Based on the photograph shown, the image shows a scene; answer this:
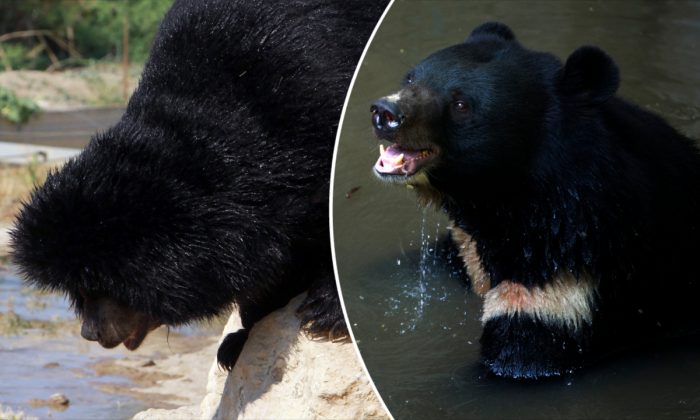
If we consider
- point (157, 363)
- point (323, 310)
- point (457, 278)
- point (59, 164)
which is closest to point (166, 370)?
point (157, 363)

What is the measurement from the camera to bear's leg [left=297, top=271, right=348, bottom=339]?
13.3 ft

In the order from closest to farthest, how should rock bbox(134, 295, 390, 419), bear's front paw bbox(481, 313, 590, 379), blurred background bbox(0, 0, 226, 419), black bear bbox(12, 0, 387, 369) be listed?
bear's front paw bbox(481, 313, 590, 379), black bear bbox(12, 0, 387, 369), rock bbox(134, 295, 390, 419), blurred background bbox(0, 0, 226, 419)

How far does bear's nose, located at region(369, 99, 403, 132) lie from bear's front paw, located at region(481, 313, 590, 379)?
52cm

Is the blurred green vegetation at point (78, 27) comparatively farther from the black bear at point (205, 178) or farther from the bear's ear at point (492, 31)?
the bear's ear at point (492, 31)

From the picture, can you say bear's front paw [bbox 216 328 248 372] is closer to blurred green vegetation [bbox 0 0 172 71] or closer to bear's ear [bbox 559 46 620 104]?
bear's ear [bbox 559 46 620 104]

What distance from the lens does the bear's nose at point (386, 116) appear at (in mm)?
2588

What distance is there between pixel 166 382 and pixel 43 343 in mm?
1019

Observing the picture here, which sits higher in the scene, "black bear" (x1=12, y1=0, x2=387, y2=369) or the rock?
"black bear" (x1=12, y1=0, x2=387, y2=369)

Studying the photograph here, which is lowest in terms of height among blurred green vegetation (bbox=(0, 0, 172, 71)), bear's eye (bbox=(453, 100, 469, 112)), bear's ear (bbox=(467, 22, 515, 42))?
blurred green vegetation (bbox=(0, 0, 172, 71))

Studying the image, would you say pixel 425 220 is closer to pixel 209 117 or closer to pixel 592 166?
pixel 592 166

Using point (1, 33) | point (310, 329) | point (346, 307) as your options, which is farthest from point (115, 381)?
point (1, 33)

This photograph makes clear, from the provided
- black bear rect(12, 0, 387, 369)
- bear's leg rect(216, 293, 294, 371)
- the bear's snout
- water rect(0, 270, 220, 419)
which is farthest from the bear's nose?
water rect(0, 270, 220, 419)

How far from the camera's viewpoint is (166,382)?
639 cm

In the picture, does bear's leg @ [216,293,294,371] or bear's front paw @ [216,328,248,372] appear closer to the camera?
bear's leg @ [216,293,294,371]
